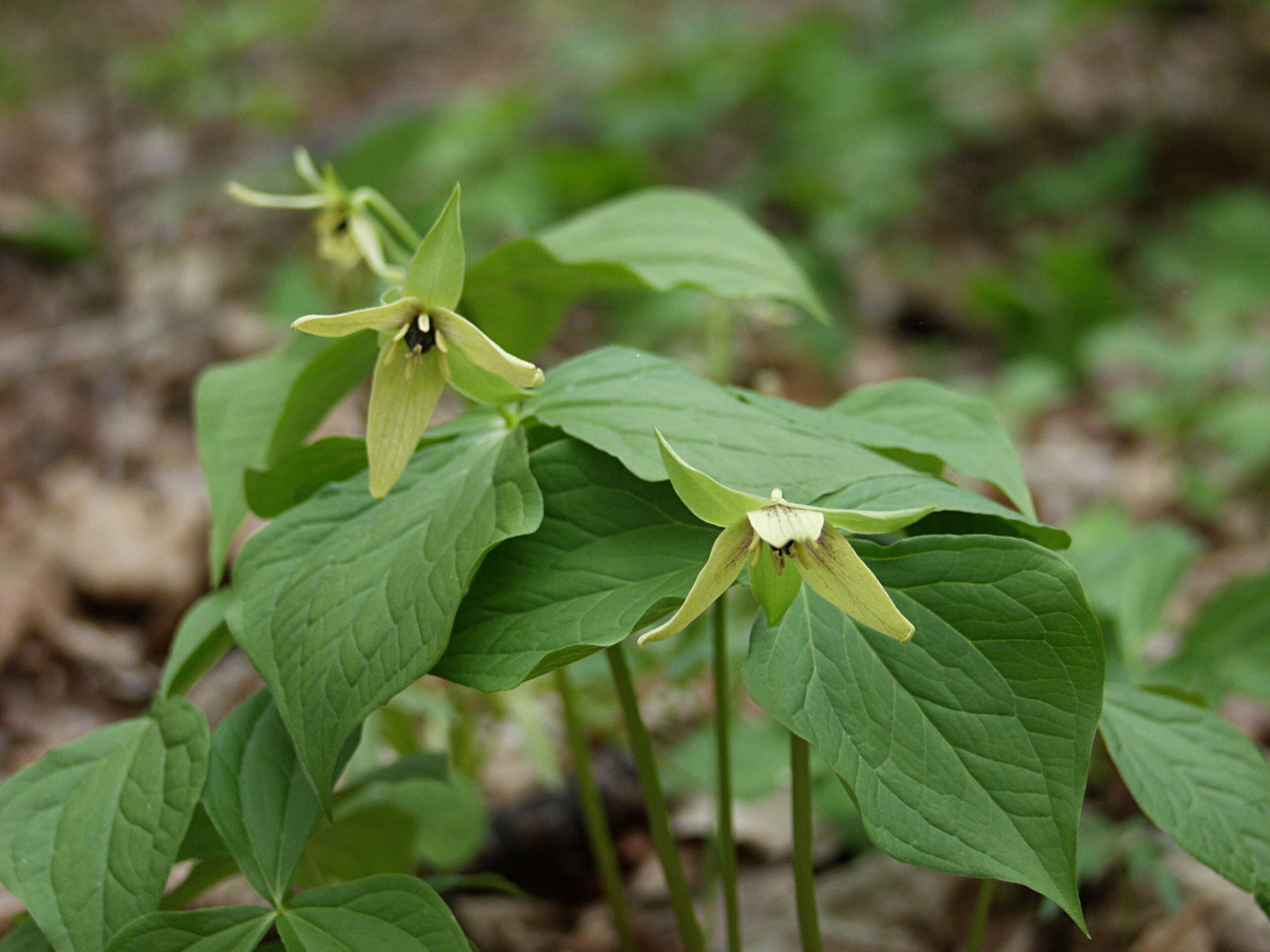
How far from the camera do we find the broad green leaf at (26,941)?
90cm

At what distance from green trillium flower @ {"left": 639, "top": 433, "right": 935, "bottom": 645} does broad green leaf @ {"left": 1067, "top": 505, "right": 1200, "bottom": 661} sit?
2.31ft

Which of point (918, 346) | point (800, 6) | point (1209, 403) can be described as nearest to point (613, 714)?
point (1209, 403)

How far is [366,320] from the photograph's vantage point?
2.64ft

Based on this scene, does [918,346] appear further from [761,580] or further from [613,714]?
[761,580]

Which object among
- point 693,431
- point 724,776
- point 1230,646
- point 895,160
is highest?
point 693,431

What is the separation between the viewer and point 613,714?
6.22 ft

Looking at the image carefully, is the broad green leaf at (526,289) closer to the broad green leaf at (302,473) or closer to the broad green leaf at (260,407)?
the broad green leaf at (260,407)

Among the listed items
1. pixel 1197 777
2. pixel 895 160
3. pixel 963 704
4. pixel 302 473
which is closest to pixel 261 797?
pixel 302 473

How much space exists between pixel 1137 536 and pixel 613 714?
39.5 inches

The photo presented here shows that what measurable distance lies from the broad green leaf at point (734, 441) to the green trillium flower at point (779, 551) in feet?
0.20

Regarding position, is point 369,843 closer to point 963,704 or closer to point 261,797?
point 261,797

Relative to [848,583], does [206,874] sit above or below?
below

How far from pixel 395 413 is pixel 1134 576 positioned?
112 cm

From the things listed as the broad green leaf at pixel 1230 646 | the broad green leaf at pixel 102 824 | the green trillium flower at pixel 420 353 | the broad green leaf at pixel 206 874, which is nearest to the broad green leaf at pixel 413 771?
the broad green leaf at pixel 206 874
